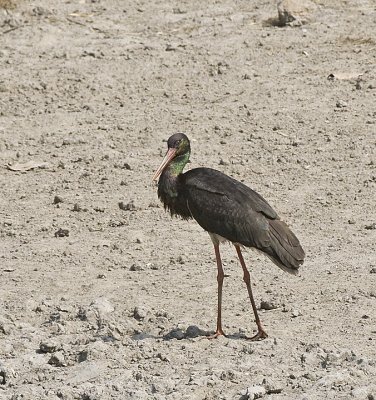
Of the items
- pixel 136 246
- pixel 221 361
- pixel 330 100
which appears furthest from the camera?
pixel 330 100

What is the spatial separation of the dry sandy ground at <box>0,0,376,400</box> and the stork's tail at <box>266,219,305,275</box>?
1.58ft

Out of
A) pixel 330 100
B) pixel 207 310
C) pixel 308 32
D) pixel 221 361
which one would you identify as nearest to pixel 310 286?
pixel 207 310

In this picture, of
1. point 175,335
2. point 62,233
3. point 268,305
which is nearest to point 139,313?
point 175,335

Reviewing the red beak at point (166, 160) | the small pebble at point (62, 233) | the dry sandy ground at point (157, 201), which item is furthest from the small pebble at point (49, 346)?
the small pebble at point (62, 233)

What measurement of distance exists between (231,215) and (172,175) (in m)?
0.72

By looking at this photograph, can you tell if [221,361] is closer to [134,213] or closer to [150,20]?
[134,213]

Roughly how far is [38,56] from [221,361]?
7031mm

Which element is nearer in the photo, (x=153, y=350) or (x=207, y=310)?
(x=153, y=350)

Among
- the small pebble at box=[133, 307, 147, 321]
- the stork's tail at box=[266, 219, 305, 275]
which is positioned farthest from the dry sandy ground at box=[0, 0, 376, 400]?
the stork's tail at box=[266, 219, 305, 275]

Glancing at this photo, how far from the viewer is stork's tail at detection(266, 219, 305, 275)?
28.9 feet

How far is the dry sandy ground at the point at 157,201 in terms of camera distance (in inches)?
336

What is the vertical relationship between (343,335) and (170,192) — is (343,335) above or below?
below

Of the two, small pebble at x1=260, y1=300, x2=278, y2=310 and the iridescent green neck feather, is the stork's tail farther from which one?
the iridescent green neck feather

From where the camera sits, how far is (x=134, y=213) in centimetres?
1149
